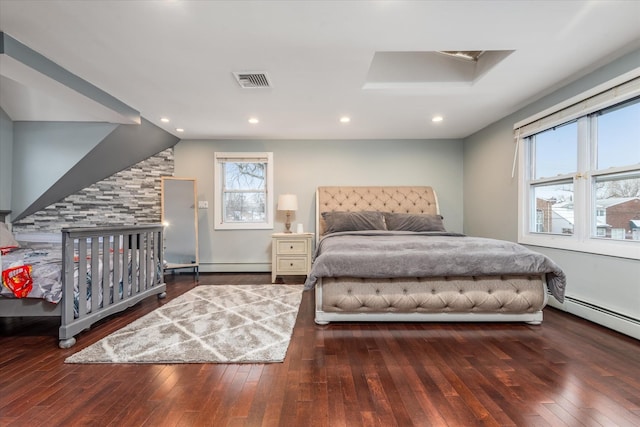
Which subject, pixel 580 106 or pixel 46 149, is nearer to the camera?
pixel 580 106

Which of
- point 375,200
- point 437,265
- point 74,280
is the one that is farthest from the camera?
point 375,200

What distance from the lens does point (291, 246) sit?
4254 mm

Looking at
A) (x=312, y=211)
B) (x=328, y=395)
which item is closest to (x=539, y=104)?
(x=312, y=211)

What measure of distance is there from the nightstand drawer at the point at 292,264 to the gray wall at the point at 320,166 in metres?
0.63

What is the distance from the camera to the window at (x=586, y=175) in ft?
7.68

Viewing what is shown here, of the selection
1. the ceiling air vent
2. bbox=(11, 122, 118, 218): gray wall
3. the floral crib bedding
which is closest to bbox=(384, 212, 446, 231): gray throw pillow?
the ceiling air vent

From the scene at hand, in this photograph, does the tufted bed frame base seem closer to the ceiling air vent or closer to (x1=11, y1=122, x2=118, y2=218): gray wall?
the ceiling air vent

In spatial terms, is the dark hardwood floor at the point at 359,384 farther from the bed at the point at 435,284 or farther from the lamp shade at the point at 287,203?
the lamp shade at the point at 287,203

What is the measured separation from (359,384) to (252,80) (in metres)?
2.55

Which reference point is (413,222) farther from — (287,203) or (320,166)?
(287,203)

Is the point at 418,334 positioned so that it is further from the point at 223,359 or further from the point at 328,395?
the point at 223,359

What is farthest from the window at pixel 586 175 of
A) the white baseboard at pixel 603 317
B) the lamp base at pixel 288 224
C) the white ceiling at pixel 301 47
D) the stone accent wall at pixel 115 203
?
the stone accent wall at pixel 115 203

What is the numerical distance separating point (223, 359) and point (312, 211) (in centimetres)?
313

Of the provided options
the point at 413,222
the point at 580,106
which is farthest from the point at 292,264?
the point at 580,106
